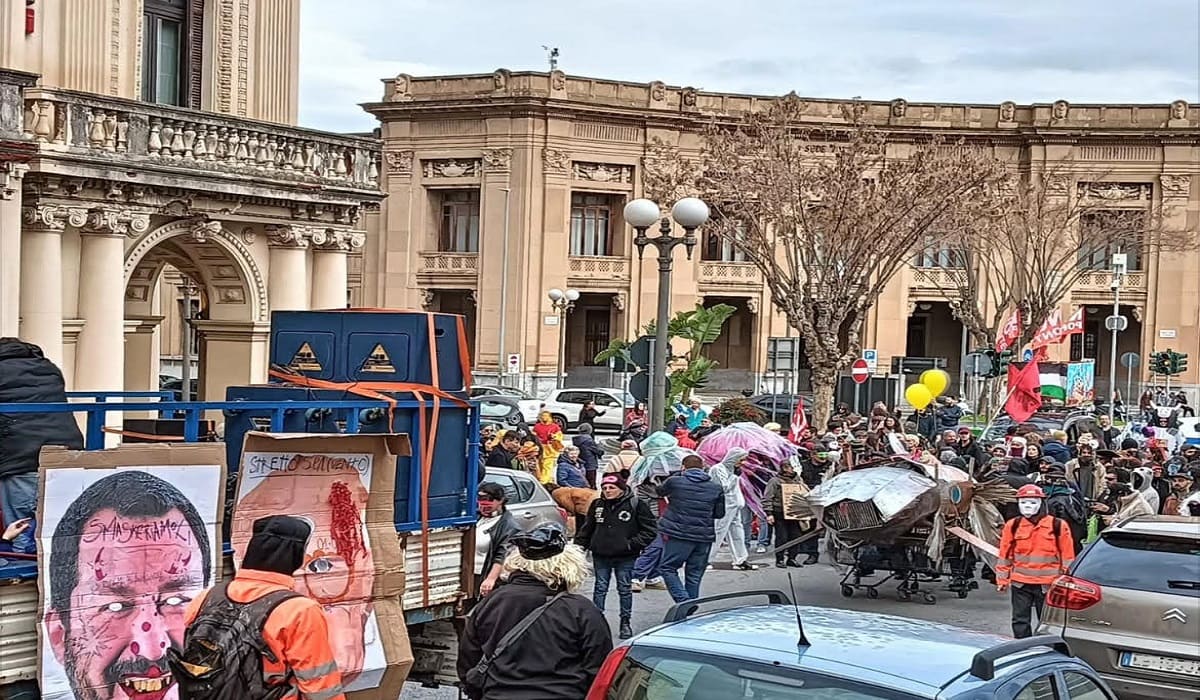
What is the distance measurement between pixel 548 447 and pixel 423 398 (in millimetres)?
12697

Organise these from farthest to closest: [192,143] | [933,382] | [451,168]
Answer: [451,168]
[933,382]
[192,143]

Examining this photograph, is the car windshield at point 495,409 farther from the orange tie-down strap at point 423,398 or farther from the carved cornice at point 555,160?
the orange tie-down strap at point 423,398

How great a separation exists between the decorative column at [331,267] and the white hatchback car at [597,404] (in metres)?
18.6

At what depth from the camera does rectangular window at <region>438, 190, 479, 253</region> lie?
50938mm

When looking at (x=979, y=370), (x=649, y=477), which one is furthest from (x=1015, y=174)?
(x=649, y=477)

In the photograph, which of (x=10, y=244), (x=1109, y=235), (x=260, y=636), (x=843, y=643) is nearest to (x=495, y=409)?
(x=10, y=244)

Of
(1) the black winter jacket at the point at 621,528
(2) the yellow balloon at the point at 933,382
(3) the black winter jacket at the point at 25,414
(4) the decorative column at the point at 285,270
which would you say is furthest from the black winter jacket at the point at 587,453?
(3) the black winter jacket at the point at 25,414

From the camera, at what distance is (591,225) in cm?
5128

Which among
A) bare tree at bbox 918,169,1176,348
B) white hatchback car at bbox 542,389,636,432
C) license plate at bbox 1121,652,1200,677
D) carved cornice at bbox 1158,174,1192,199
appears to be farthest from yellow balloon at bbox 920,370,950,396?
carved cornice at bbox 1158,174,1192,199

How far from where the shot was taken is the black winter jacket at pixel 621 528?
39.6 ft

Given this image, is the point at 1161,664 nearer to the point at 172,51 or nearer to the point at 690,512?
the point at 690,512

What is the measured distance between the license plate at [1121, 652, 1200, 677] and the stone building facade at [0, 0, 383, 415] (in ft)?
40.9

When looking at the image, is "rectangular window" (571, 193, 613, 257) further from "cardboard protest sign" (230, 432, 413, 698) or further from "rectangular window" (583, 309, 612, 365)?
Result: "cardboard protest sign" (230, 432, 413, 698)

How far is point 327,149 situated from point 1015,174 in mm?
35906
